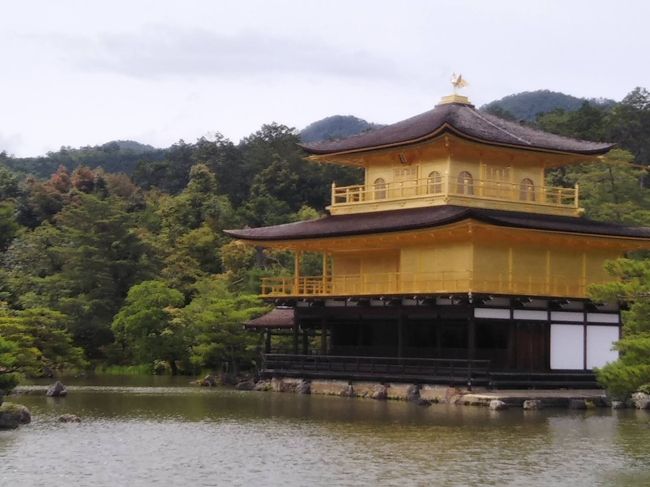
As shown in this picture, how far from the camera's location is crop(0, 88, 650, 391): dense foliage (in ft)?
127

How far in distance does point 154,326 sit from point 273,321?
9.34 meters

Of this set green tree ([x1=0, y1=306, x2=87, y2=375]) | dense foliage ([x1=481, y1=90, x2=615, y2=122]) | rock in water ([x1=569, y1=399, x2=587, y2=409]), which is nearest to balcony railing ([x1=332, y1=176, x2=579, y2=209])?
rock in water ([x1=569, y1=399, x2=587, y2=409])

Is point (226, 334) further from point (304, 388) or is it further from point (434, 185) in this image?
point (434, 185)

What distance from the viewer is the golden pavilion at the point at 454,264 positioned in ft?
128

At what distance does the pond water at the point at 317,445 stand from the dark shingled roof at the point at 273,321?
9187mm

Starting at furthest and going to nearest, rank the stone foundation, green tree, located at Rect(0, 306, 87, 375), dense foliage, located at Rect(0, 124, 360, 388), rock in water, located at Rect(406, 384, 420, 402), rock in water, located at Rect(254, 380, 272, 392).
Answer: dense foliage, located at Rect(0, 124, 360, 388) → rock in water, located at Rect(254, 380, 272, 392) → rock in water, located at Rect(406, 384, 420, 402) → the stone foundation → green tree, located at Rect(0, 306, 87, 375)

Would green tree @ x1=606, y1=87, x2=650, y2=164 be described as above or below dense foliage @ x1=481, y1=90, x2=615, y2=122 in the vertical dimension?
below

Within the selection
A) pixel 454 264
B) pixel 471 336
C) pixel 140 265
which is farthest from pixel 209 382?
pixel 140 265

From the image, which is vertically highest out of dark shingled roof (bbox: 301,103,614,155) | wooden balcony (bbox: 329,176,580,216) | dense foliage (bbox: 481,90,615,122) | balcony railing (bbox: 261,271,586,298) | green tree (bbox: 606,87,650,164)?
dense foliage (bbox: 481,90,615,122)

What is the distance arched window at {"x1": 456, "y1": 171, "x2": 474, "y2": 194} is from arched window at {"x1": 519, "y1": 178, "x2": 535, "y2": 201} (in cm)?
236

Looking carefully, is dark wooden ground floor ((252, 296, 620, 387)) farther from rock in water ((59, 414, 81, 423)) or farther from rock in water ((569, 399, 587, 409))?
rock in water ((59, 414, 81, 423))

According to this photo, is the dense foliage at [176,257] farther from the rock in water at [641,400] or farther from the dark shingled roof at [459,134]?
the dark shingled roof at [459,134]

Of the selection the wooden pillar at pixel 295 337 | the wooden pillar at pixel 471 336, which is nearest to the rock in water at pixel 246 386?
the wooden pillar at pixel 295 337

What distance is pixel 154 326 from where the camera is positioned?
5372 centimetres
